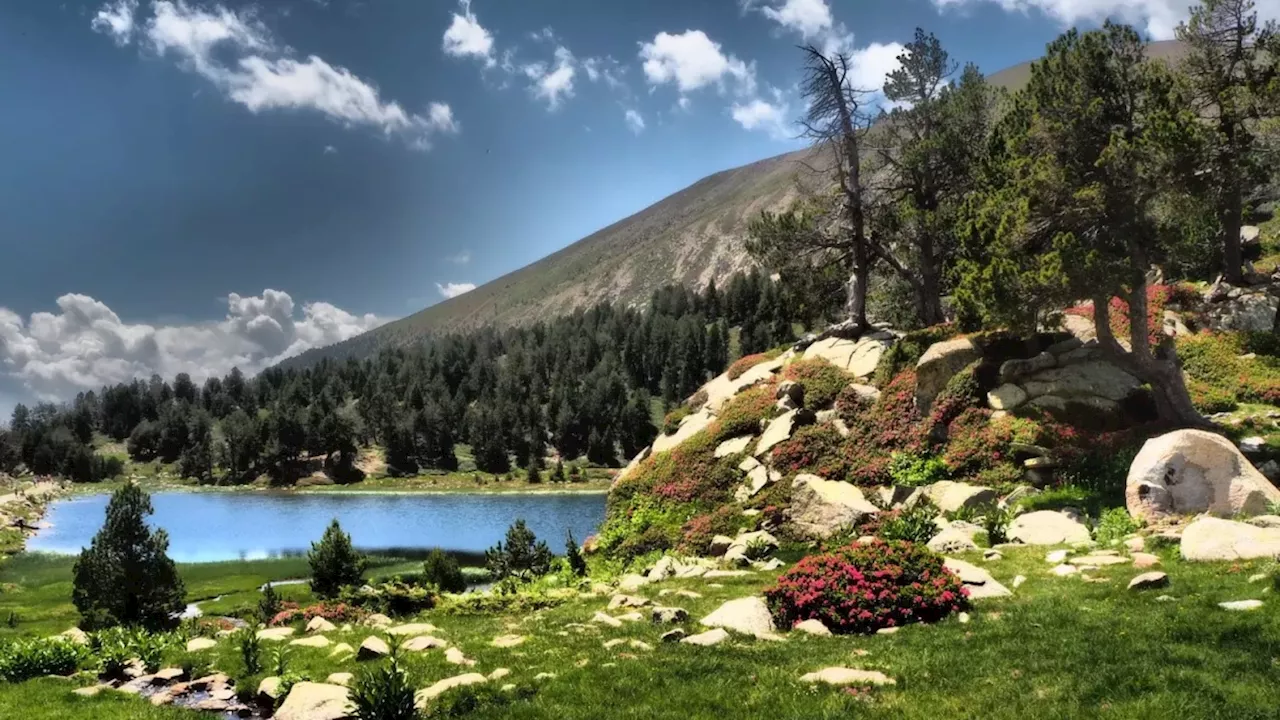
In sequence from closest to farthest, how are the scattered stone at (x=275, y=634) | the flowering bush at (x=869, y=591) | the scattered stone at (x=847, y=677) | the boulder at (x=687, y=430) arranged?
the scattered stone at (x=847, y=677) → the flowering bush at (x=869, y=591) → the scattered stone at (x=275, y=634) → the boulder at (x=687, y=430)

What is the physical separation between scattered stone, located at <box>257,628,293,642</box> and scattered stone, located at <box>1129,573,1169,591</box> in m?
21.1

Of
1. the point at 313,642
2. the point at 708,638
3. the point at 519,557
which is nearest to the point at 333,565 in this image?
the point at 519,557

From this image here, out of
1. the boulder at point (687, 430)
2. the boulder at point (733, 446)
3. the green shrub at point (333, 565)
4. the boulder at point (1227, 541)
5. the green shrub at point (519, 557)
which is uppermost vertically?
the boulder at point (687, 430)

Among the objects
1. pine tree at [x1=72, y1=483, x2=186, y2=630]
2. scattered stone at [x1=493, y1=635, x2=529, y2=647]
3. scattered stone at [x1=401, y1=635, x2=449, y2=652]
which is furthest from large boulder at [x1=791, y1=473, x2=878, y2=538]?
pine tree at [x1=72, y1=483, x2=186, y2=630]

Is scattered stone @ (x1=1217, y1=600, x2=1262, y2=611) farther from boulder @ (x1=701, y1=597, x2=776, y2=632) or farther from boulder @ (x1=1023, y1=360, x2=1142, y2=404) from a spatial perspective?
boulder @ (x1=1023, y1=360, x2=1142, y2=404)

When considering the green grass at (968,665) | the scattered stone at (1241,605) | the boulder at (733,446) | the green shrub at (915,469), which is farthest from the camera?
the boulder at (733,446)

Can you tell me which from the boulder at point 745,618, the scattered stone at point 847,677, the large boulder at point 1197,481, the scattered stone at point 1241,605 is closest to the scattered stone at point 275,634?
the boulder at point 745,618

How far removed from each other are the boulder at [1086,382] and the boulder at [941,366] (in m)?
3.16

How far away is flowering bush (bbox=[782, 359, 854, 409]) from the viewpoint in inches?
1516

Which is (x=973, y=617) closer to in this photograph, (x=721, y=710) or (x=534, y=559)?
(x=721, y=710)

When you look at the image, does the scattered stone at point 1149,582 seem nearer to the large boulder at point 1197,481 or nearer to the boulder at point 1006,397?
the large boulder at point 1197,481

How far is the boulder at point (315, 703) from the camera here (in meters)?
12.2

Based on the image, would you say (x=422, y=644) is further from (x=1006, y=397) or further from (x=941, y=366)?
(x=941, y=366)

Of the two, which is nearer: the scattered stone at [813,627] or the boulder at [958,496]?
the scattered stone at [813,627]
